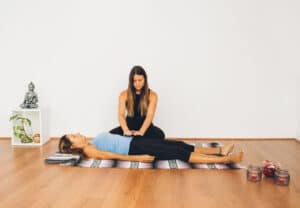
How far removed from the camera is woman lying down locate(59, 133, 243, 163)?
348 cm

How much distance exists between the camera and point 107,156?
3611mm

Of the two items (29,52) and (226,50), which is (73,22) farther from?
(226,50)

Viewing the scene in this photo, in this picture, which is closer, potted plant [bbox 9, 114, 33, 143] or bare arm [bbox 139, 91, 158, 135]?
bare arm [bbox 139, 91, 158, 135]

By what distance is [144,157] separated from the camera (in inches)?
139

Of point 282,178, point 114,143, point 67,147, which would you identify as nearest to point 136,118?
point 114,143

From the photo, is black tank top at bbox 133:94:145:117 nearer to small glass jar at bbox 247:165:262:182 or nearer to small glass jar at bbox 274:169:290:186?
small glass jar at bbox 247:165:262:182

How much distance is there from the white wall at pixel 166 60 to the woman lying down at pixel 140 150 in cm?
108

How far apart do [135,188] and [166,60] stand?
7.14ft

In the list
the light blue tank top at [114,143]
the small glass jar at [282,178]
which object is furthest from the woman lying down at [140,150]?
the small glass jar at [282,178]

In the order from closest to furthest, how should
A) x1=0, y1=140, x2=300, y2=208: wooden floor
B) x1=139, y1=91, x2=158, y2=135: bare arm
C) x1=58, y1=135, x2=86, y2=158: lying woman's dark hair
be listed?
x1=0, y1=140, x2=300, y2=208: wooden floor < x1=58, y1=135, x2=86, y2=158: lying woman's dark hair < x1=139, y1=91, x2=158, y2=135: bare arm

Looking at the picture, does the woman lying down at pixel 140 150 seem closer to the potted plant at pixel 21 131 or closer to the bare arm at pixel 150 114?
the bare arm at pixel 150 114

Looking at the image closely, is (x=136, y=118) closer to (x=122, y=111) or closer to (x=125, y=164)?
(x=122, y=111)

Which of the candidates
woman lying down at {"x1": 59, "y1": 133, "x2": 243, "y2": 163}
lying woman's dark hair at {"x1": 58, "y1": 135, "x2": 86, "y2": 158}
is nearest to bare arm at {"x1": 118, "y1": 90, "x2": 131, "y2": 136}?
woman lying down at {"x1": 59, "y1": 133, "x2": 243, "y2": 163}

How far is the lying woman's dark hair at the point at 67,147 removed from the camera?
3.66 metres
